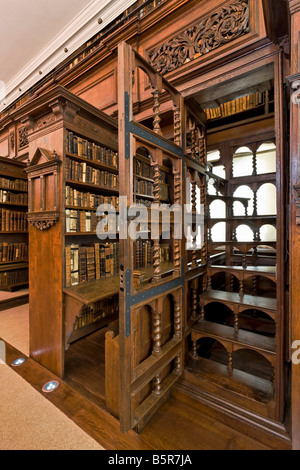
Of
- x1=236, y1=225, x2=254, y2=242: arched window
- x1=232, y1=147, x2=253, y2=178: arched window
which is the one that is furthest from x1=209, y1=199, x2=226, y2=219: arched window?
x1=232, y1=147, x2=253, y2=178: arched window

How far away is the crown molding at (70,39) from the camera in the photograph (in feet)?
7.87

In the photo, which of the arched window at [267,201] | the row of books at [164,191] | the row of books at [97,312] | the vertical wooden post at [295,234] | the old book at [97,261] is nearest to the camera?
the vertical wooden post at [295,234]

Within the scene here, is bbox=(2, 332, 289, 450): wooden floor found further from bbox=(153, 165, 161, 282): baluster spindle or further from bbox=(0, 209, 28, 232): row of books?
bbox=(0, 209, 28, 232): row of books

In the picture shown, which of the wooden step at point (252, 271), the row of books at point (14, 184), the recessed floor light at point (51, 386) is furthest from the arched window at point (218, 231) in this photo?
the recessed floor light at point (51, 386)

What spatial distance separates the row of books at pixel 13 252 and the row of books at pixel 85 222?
2.26 m

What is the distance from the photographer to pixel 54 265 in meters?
1.84

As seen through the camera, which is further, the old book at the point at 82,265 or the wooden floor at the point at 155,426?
the old book at the point at 82,265

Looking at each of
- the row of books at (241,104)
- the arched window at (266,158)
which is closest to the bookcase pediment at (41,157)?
the row of books at (241,104)

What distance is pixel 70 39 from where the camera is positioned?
2814 millimetres

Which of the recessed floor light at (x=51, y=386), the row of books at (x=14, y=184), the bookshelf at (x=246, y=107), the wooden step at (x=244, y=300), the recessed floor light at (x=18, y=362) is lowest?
the recessed floor light at (x=51, y=386)

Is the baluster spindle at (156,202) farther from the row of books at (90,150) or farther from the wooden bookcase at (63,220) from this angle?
the row of books at (90,150)

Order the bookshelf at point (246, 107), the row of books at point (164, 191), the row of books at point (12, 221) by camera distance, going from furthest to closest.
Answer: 1. the row of books at point (12, 221)
2. the bookshelf at point (246, 107)
3. the row of books at point (164, 191)

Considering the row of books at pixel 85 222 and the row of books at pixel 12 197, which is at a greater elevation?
the row of books at pixel 12 197
